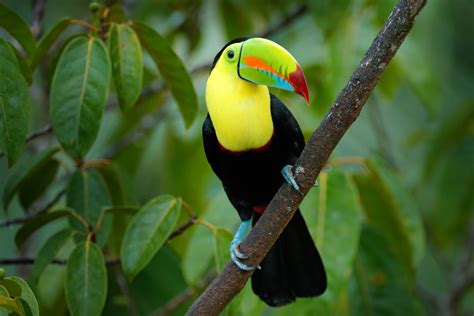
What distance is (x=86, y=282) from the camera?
2.34m

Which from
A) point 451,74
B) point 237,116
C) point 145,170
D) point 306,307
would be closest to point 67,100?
point 237,116

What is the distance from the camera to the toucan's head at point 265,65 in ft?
7.67

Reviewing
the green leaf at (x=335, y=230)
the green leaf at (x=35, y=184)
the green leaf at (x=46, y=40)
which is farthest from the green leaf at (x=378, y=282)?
the green leaf at (x=46, y=40)

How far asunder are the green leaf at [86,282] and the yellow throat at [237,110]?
0.51m

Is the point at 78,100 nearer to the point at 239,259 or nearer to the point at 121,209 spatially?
the point at 121,209

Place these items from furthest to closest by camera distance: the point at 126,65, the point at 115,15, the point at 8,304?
the point at 115,15 → the point at 126,65 → the point at 8,304

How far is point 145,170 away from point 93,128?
2.45 metres

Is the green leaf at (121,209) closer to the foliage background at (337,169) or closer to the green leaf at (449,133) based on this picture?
the foliage background at (337,169)

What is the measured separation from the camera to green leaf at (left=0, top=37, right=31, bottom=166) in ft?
7.14

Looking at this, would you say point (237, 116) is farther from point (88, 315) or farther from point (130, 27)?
point (88, 315)

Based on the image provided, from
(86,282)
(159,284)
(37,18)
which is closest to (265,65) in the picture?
(86,282)

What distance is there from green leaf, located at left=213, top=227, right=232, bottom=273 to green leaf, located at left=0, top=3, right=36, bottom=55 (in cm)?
79

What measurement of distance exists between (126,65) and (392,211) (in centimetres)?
133

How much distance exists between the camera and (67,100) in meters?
2.40
